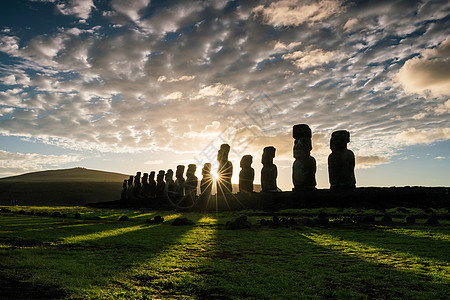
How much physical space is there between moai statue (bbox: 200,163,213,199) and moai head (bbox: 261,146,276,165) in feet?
23.8

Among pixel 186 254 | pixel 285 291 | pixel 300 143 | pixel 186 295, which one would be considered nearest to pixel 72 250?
pixel 186 254

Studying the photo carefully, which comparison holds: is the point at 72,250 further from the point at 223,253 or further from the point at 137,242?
the point at 223,253

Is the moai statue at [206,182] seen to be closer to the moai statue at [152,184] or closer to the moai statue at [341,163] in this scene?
the moai statue at [341,163]

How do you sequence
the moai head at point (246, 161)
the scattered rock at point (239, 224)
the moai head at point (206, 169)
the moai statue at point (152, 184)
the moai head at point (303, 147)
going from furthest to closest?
the moai statue at point (152, 184) → the moai head at point (206, 169) → the moai head at point (246, 161) → the moai head at point (303, 147) → the scattered rock at point (239, 224)

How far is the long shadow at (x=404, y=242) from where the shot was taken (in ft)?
19.5

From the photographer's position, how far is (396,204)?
15953mm

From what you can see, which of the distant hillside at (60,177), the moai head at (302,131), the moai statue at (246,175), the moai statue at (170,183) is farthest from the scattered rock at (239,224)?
the distant hillside at (60,177)

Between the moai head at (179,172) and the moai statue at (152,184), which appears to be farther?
the moai statue at (152,184)

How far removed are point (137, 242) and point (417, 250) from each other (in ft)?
21.6

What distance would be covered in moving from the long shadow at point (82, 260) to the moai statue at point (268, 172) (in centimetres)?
1746

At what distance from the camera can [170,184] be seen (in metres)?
42.9

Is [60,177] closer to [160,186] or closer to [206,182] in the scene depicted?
[160,186]

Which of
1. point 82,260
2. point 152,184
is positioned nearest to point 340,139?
point 82,260

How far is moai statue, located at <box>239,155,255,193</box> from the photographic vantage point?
26.8m
